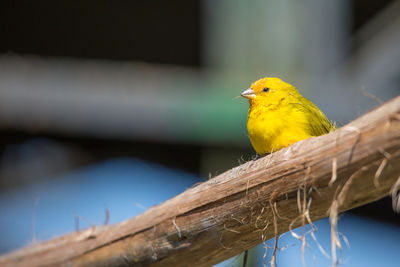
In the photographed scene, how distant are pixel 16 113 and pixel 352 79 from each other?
8.24 feet

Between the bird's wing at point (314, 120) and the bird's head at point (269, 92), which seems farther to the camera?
the bird's head at point (269, 92)

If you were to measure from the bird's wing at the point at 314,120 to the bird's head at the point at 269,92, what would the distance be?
0.28 feet

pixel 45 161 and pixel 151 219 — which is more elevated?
pixel 45 161

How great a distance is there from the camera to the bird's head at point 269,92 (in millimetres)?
2170

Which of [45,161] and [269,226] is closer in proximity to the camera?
[269,226]

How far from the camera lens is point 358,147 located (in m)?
1.16

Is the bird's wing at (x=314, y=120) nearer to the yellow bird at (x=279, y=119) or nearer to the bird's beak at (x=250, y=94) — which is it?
the yellow bird at (x=279, y=119)

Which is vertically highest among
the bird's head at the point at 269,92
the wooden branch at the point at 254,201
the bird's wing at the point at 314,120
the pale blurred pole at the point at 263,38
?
the pale blurred pole at the point at 263,38

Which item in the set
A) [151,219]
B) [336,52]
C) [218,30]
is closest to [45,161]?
[218,30]

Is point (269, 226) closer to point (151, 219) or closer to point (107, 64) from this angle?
point (151, 219)

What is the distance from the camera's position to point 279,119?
197 centimetres

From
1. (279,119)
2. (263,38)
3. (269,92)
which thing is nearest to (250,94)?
(269,92)

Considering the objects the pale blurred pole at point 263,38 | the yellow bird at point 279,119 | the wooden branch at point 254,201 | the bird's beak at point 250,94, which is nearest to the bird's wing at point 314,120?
the yellow bird at point 279,119

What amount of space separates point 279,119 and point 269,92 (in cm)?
27
